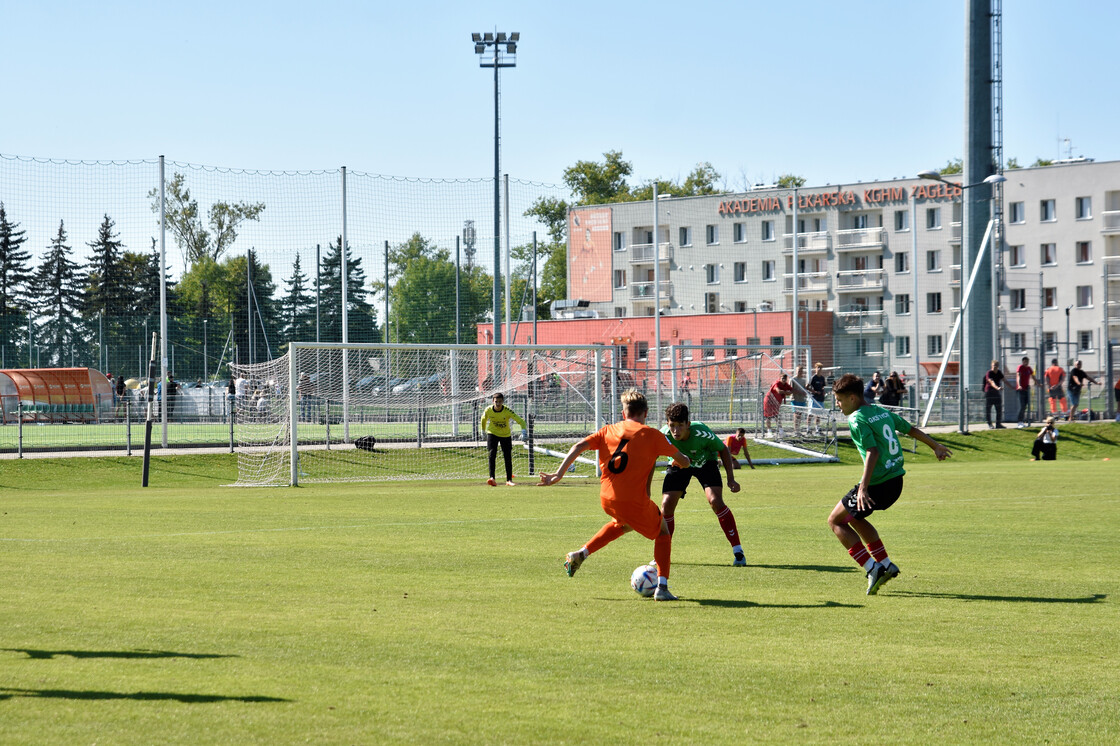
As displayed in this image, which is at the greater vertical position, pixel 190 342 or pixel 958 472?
pixel 190 342

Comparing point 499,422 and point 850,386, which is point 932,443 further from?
point 499,422

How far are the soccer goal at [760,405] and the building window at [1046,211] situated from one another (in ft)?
130

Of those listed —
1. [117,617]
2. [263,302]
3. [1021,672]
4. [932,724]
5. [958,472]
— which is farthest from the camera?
[263,302]

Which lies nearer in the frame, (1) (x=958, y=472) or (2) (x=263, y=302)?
(1) (x=958, y=472)

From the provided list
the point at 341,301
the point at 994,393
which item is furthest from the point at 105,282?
the point at 994,393

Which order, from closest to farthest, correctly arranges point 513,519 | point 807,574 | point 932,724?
point 932,724 < point 807,574 < point 513,519

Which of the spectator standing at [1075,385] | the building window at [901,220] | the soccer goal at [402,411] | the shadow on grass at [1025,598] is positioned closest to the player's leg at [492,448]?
the soccer goal at [402,411]

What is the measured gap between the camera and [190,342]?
38094mm

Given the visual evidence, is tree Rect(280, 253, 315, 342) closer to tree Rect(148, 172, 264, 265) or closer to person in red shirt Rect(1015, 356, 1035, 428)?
tree Rect(148, 172, 264, 265)

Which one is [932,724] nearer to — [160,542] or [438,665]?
[438,665]

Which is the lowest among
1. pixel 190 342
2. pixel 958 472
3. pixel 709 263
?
pixel 958 472

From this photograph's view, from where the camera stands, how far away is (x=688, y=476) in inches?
445

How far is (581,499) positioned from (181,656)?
13085 mm

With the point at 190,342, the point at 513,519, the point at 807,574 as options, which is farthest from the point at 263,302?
the point at 807,574
